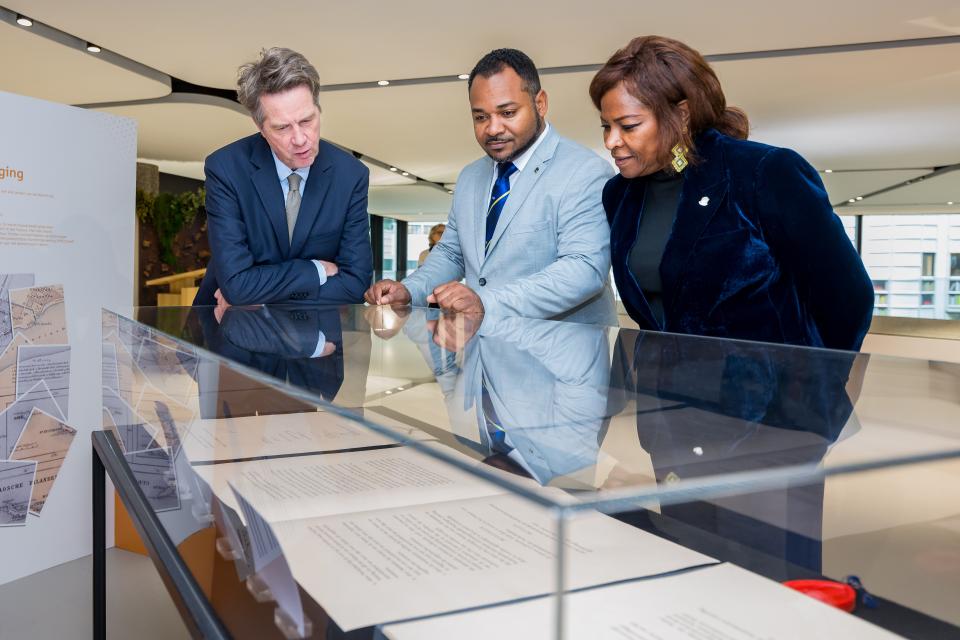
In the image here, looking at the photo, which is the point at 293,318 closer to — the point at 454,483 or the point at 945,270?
the point at 454,483

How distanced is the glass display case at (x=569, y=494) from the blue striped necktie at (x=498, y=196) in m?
1.14

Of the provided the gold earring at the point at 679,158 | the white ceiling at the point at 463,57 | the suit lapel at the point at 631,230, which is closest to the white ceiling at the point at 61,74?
the white ceiling at the point at 463,57

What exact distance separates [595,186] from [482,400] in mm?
1523

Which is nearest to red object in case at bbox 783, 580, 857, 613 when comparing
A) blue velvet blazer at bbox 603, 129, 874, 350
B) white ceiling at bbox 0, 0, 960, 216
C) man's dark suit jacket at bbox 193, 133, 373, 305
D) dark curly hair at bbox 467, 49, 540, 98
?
blue velvet blazer at bbox 603, 129, 874, 350

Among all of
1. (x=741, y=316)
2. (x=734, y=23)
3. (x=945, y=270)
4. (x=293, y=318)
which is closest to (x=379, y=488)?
(x=293, y=318)

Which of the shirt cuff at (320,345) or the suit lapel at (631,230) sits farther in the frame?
the suit lapel at (631,230)

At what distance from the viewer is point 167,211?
10922 millimetres

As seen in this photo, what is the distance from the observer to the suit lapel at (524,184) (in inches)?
87.1

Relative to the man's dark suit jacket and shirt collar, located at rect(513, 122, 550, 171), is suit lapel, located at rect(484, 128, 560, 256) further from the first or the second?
the man's dark suit jacket

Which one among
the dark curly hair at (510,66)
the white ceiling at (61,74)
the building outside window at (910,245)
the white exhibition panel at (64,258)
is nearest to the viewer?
the dark curly hair at (510,66)

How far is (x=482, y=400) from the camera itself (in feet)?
2.46

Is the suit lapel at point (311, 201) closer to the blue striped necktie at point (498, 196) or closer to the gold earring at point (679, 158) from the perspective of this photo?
the blue striped necktie at point (498, 196)

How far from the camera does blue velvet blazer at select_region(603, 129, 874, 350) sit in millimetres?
1601

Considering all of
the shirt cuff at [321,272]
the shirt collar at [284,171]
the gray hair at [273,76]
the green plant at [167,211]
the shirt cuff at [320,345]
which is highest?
the green plant at [167,211]
